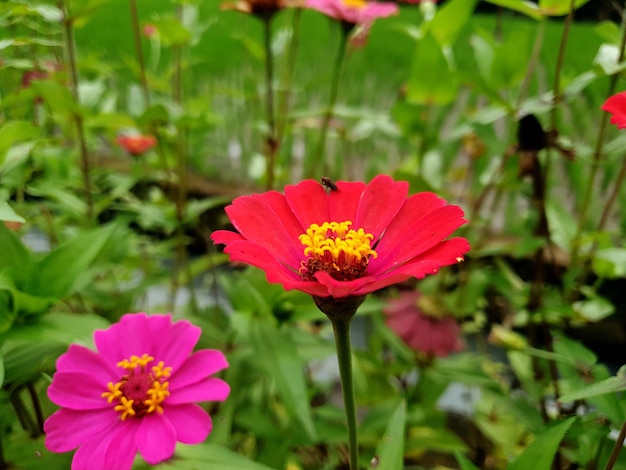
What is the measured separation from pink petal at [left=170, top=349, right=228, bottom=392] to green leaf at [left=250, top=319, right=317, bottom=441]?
90 millimetres

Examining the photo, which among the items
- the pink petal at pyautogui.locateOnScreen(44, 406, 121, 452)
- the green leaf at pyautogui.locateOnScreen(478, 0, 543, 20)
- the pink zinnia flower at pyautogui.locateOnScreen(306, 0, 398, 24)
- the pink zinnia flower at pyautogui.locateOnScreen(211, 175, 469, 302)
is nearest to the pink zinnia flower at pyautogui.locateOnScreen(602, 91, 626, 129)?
the pink zinnia flower at pyautogui.locateOnScreen(211, 175, 469, 302)

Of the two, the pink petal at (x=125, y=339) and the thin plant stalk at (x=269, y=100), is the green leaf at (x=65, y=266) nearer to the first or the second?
the pink petal at (x=125, y=339)

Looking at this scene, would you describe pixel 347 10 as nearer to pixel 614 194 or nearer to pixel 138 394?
pixel 614 194

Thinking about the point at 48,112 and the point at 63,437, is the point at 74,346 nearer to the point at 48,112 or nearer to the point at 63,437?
the point at 63,437

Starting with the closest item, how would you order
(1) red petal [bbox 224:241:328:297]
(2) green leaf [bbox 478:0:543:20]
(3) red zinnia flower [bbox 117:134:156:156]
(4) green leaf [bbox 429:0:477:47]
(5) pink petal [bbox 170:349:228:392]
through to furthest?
(1) red petal [bbox 224:241:328:297], (5) pink petal [bbox 170:349:228:392], (2) green leaf [bbox 478:0:543:20], (4) green leaf [bbox 429:0:477:47], (3) red zinnia flower [bbox 117:134:156:156]

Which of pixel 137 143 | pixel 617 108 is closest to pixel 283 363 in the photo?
pixel 617 108

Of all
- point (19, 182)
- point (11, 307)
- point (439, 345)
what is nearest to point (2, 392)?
point (11, 307)

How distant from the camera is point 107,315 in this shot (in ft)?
1.77

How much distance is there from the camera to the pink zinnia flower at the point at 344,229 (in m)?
0.25

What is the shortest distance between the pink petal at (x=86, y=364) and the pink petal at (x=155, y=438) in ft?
0.12

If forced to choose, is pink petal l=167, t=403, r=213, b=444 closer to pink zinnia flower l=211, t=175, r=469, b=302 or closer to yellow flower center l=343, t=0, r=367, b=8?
pink zinnia flower l=211, t=175, r=469, b=302

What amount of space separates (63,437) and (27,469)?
0.07m

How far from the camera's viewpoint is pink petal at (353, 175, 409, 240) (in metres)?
0.30

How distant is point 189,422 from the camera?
286 millimetres
